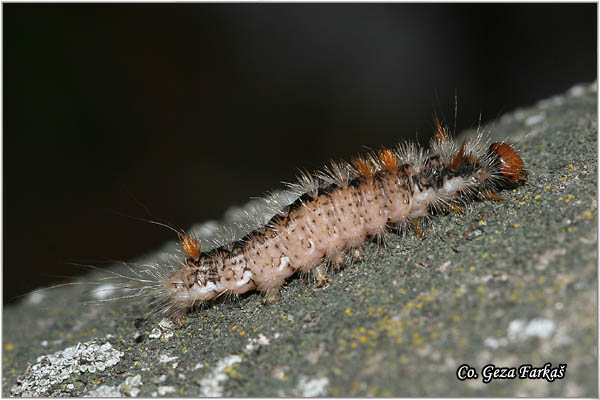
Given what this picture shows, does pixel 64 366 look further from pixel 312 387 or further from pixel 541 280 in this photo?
pixel 541 280

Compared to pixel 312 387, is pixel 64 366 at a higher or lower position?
higher

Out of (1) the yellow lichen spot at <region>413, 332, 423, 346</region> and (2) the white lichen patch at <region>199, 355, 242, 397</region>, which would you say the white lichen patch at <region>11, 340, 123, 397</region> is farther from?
(1) the yellow lichen spot at <region>413, 332, 423, 346</region>

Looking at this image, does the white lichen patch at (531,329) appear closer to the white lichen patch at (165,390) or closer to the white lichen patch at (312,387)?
the white lichen patch at (312,387)

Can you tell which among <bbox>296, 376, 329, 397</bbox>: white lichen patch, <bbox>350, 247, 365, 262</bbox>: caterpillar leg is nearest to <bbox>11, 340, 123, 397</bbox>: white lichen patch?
<bbox>296, 376, 329, 397</bbox>: white lichen patch

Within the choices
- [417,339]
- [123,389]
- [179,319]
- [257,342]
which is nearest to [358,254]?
[257,342]

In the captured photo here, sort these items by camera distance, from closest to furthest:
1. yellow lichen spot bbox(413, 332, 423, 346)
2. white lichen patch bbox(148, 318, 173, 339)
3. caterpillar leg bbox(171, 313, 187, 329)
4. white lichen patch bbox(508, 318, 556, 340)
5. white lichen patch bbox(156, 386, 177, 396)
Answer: white lichen patch bbox(508, 318, 556, 340) < yellow lichen spot bbox(413, 332, 423, 346) < white lichen patch bbox(156, 386, 177, 396) < white lichen patch bbox(148, 318, 173, 339) < caterpillar leg bbox(171, 313, 187, 329)

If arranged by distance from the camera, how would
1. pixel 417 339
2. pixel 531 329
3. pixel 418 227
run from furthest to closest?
pixel 418 227 → pixel 417 339 → pixel 531 329
